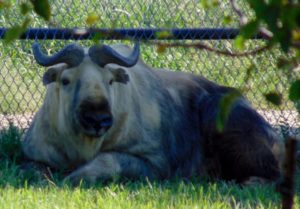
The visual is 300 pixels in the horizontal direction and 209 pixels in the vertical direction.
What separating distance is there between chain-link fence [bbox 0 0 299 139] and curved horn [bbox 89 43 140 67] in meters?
2.31

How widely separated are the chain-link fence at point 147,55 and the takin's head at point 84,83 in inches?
81.7

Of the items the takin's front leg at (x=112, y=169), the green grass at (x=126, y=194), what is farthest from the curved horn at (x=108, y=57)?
the green grass at (x=126, y=194)

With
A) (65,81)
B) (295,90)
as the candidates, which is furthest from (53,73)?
(295,90)

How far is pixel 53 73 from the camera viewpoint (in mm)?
6383

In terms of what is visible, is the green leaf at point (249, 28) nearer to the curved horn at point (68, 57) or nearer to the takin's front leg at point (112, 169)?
the takin's front leg at point (112, 169)

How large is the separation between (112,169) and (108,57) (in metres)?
0.82

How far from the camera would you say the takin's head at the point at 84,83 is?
591cm

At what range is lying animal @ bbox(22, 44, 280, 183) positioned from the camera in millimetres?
6098

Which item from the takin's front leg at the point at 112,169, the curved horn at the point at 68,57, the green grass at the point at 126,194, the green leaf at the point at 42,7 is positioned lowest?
the takin's front leg at the point at 112,169

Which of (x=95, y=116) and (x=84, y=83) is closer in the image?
(x=95, y=116)

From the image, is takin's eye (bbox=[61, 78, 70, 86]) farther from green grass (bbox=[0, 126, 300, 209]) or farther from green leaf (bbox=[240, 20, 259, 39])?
green leaf (bbox=[240, 20, 259, 39])

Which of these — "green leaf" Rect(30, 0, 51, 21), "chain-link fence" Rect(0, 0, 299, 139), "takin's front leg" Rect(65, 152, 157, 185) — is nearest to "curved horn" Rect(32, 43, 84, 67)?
"takin's front leg" Rect(65, 152, 157, 185)

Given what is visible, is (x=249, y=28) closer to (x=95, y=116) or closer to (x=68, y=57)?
(x=95, y=116)

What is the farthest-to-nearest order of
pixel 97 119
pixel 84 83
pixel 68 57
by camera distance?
pixel 68 57
pixel 84 83
pixel 97 119
